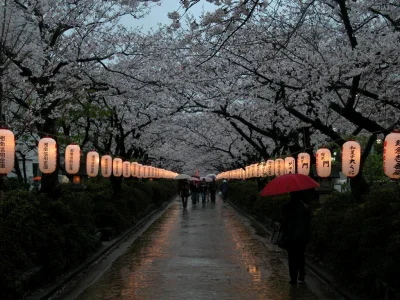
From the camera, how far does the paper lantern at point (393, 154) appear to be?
9898mm

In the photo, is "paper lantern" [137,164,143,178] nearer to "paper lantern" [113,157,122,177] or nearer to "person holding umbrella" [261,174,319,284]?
"paper lantern" [113,157,122,177]

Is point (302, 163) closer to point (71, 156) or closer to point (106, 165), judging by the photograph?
point (71, 156)

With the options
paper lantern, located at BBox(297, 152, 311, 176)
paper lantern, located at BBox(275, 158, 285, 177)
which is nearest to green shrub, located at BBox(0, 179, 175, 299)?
paper lantern, located at BBox(297, 152, 311, 176)

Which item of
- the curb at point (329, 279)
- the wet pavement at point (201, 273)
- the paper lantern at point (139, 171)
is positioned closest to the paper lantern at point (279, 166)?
the wet pavement at point (201, 273)

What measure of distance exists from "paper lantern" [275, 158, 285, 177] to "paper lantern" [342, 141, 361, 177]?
8993mm

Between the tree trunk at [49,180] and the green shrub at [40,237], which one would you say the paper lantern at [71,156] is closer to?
the tree trunk at [49,180]

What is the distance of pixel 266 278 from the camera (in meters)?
11.2

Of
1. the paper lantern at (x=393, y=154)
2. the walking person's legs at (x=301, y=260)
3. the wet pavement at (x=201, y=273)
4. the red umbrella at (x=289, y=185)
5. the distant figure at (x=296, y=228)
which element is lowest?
the wet pavement at (x=201, y=273)

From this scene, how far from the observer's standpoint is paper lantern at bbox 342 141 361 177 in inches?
521

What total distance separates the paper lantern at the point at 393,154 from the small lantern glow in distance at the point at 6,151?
725cm

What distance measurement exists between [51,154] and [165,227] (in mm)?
10870

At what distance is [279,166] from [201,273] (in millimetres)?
12221

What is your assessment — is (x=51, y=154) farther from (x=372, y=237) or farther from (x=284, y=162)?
(x=284, y=162)

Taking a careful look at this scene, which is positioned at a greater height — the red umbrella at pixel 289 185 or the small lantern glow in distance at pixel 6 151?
the small lantern glow in distance at pixel 6 151
